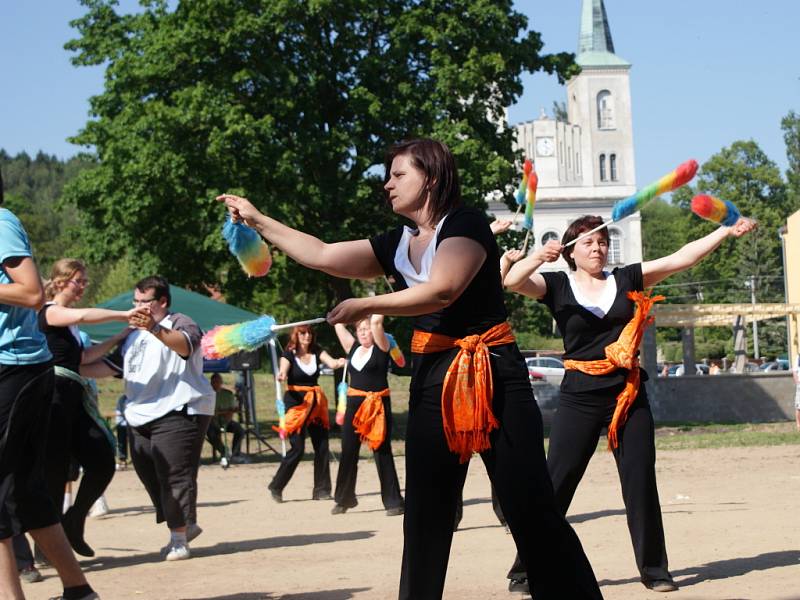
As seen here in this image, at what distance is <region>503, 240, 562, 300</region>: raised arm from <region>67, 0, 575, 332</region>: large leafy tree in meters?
18.7

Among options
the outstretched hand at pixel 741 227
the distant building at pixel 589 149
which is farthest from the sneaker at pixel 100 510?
the distant building at pixel 589 149

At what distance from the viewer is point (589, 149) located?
3684 inches

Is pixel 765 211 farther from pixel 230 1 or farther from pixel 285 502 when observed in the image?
pixel 285 502

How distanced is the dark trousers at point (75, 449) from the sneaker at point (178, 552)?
657 millimetres

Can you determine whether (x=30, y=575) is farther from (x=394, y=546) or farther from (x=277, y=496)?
(x=277, y=496)

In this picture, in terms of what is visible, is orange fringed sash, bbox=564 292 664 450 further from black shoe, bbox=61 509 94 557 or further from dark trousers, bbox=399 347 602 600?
black shoe, bbox=61 509 94 557

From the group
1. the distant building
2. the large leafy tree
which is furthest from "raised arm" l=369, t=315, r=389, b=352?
the distant building

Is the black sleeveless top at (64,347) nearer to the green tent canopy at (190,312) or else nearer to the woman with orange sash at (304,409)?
the woman with orange sash at (304,409)

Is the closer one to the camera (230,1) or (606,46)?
(230,1)

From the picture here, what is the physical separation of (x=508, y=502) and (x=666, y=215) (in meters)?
114

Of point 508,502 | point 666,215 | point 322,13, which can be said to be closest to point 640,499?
point 508,502

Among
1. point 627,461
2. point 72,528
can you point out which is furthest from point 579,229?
point 72,528

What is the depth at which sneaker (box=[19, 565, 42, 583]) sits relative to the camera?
746 cm

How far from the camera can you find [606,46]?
96688 millimetres
